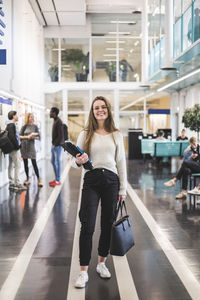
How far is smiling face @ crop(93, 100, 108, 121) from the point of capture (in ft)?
11.2

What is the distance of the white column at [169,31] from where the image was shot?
494 inches

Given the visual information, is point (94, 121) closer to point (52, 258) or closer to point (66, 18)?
point (52, 258)

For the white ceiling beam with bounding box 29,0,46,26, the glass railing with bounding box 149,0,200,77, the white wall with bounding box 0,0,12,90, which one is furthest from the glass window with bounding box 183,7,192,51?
the white ceiling beam with bounding box 29,0,46,26

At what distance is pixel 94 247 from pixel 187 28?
7.53 m

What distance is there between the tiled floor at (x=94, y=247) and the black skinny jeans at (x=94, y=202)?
37 cm

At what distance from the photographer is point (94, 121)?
11.3 feet

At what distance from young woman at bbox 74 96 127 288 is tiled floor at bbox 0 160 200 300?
274 mm

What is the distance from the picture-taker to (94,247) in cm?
452

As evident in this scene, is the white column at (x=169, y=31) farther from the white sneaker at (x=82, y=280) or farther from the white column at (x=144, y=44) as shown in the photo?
the white sneaker at (x=82, y=280)

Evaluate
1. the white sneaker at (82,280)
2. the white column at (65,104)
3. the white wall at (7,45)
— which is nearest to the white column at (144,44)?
the white column at (65,104)

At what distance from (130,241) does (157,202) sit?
3.85 meters

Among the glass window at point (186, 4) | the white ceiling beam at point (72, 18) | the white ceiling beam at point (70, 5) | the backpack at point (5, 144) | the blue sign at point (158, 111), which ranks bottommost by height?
the backpack at point (5, 144)

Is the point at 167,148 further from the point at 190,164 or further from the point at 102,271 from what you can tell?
the point at 102,271

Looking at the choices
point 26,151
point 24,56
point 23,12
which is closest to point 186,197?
point 26,151
